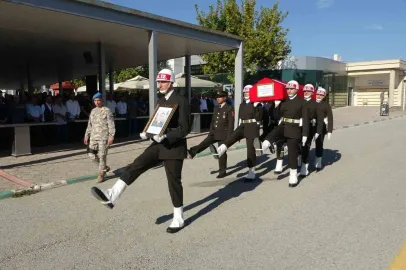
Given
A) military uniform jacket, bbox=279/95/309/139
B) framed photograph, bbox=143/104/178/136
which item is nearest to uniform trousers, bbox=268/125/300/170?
military uniform jacket, bbox=279/95/309/139

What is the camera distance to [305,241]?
4.30 meters

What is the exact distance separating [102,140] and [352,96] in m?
40.4

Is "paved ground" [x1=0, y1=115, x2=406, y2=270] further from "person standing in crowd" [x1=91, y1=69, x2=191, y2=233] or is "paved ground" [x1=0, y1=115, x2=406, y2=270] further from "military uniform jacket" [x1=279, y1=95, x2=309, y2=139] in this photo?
"military uniform jacket" [x1=279, y1=95, x2=309, y2=139]

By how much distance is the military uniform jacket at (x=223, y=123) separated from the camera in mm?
7734

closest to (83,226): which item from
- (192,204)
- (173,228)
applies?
(173,228)

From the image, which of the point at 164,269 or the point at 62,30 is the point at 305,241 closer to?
the point at 164,269

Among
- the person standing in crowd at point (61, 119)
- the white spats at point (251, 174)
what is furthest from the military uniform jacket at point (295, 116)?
the person standing in crowd at point (61, 119)

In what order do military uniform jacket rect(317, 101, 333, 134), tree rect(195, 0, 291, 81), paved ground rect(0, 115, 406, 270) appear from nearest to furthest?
paved ground rect(0, 115, 406, 270)
military uniform jacket rect(317, 101, 333, 134)
tree rect(195, 0, 291, 81)

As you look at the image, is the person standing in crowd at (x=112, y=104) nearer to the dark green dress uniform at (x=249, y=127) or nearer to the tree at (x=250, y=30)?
the dark green dress uniform at (x=249, y=127)

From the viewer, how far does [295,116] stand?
23.6 feet

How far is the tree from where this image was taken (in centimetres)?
2477

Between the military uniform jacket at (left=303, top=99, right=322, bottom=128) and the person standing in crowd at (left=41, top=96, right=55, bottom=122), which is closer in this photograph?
the military uniform jacket at (left=303, top=99, right=322, bottom=128)

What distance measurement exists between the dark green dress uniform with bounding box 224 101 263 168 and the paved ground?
65cm

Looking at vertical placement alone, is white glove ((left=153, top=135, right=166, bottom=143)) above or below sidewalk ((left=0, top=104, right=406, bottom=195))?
above
